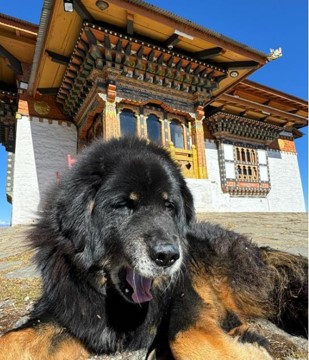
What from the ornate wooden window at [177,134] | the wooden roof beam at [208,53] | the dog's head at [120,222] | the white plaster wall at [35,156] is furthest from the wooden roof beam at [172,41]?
the dog's head at [120,222]

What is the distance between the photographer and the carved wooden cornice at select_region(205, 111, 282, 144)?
14781 mm

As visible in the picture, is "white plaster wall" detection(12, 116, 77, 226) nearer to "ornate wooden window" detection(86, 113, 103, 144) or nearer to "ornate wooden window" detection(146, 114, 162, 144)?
"ornate wooden window" detection(86, 113, 103, 144)

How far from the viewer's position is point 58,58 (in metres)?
10.0

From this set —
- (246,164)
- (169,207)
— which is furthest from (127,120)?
(169,207)

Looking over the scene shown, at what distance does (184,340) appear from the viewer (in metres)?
1.46

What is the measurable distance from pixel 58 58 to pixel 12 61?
219 centimetres

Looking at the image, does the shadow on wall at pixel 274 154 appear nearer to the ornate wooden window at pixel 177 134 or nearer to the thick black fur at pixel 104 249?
the ornate wooden window at pixel 177 134

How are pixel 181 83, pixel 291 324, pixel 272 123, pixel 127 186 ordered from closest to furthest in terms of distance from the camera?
pixel 127 186 → pixel 291 324 → pixel 181 83 → pixel 272 123

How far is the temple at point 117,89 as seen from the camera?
352 inches

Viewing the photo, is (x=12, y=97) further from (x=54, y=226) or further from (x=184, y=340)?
(x=184, y=340)

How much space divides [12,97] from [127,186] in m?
12.6

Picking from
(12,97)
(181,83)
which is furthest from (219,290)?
(12,97)

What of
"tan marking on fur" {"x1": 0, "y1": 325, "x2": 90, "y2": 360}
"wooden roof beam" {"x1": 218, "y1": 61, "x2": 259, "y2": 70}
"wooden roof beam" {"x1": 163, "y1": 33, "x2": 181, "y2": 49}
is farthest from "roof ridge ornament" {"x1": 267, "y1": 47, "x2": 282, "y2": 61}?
"tan marking on fur" {"x1": 0, "y1": 325, "x2": 90, "y2": 360}

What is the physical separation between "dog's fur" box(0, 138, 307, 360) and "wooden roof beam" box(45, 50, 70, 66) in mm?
9159
